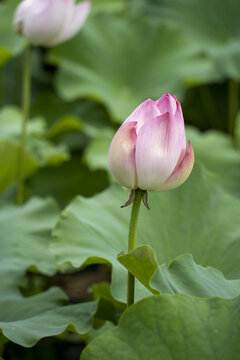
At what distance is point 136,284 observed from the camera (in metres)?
1.04

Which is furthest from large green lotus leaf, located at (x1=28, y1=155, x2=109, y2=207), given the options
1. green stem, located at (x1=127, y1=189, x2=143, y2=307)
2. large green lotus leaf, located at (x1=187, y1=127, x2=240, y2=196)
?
green stem, located at (x1=127, y1=189, x2=143, y2=307)

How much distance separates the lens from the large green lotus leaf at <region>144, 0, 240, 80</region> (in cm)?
256

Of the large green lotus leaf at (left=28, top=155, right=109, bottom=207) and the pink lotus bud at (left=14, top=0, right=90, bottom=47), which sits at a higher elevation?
the pink lotus bud at (left=14, top=0, right=90, bottom=47)

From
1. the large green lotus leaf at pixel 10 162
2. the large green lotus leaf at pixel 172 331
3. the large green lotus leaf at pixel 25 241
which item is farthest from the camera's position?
the large green lotus leaf at pixel 10 162

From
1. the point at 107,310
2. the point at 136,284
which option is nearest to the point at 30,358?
the point at 107,310

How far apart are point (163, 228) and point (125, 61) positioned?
1348mm

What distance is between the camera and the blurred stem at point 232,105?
260 centimetres

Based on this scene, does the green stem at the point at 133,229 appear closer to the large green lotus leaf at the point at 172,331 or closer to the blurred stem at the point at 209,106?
the large green lotus leaf at the point at 172,331

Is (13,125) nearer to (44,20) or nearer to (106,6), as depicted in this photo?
(44,20)

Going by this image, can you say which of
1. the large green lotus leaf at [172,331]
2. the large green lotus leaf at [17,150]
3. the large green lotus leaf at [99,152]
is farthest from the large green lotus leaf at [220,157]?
the large green lotus leaf at [172,331]

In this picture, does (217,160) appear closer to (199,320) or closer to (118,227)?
(118,227)

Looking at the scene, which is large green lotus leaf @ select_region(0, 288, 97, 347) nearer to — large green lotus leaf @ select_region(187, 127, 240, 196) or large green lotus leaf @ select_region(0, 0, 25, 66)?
large green lotus leaf @ select_region(187, 127, 240, 196)

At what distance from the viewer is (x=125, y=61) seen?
7.84ft

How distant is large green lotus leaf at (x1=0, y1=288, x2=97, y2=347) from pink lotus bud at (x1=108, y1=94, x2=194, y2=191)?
0.95 feet
